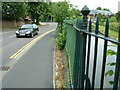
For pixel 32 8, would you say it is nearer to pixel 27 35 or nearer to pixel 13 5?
pixel 13 5

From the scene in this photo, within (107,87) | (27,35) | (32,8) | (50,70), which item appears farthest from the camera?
(32,8)

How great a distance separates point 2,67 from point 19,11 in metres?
31.3

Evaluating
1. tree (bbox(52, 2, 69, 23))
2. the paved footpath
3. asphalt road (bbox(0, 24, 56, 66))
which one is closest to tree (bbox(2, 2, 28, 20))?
tree (bbox(52, 2, 69, 23))

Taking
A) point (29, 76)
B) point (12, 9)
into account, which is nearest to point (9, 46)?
point (29, 76)

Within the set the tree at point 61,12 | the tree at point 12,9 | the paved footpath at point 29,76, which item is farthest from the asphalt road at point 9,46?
the tree at point 12,9

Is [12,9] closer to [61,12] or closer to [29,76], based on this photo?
[61,12]

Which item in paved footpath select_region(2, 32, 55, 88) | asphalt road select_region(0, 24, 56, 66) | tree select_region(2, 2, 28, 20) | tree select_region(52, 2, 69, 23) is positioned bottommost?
paved footpath select_region(2, 32, 55, 88)

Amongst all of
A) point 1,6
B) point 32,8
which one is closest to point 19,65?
point 1,6

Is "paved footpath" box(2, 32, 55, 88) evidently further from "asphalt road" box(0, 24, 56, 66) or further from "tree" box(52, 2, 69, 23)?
"tree" box(52, 2, 69, 23)

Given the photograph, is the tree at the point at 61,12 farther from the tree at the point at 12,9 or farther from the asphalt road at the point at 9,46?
the tree at the point at 12,9

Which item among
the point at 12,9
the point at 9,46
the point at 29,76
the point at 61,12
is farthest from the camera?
the point at 12,9

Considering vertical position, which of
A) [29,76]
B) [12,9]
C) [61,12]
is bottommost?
[29,76]

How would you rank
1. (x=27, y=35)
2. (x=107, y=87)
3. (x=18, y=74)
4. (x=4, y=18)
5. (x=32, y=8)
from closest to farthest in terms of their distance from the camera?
(x=107, y=87) → (x=18, y=74) → (x=27, y=35) → (x=4, y=18) → (x=32, y=8)

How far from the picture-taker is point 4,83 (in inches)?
209
